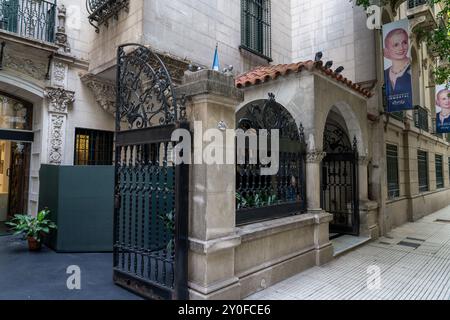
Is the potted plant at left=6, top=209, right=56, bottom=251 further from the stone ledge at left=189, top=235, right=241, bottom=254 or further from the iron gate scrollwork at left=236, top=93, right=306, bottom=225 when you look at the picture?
the iron gate scrollwork at left=236, top=93, right=306, bottom=225

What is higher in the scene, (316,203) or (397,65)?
(397,65)

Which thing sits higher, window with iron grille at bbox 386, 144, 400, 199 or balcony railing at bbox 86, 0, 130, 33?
balcony railing at bbox 86, 0, 130, 33

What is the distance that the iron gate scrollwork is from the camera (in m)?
5.06

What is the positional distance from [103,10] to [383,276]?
29.7 ft

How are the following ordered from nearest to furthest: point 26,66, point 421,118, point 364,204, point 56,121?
point 26,66, point 56,121, point 364,204, point 421,118

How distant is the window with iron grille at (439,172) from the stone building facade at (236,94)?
19.5 feet

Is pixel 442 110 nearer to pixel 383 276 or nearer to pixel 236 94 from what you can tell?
pixel 383 276

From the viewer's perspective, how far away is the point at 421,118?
15.0m

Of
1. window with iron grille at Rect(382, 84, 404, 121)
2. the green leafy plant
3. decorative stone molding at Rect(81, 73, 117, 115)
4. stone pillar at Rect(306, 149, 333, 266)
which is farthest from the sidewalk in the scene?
decorative stone molding at Rect(81, 73, 117, 115)

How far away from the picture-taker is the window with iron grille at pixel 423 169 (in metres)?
14.7

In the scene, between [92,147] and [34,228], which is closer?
[34,228]

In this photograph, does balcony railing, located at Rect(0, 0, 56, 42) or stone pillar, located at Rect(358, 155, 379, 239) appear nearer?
balcony railing, located at Rect(0, 0, 56, 42)

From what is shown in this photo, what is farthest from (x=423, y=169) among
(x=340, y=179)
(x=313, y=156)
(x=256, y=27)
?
(x=313, y=156)
